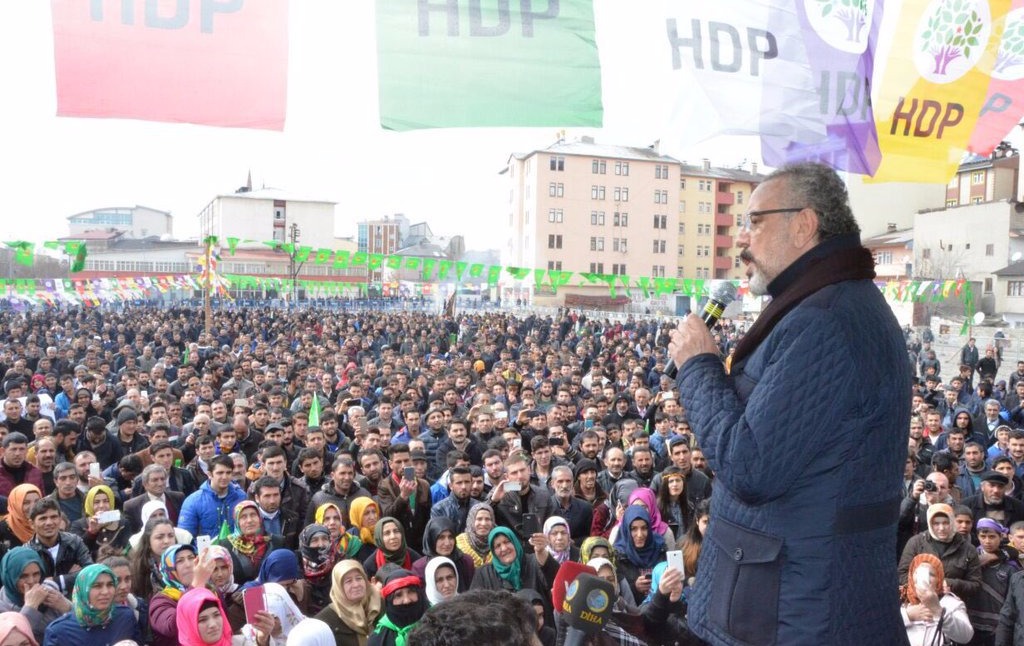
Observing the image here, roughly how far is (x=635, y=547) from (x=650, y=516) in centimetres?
33

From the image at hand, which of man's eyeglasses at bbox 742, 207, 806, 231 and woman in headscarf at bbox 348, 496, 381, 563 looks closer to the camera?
man's eyeglasses at bbox 742, 207, 806, 231

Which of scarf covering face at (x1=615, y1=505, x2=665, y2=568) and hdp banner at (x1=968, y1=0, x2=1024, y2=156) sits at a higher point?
hdp banner at (x1=968, y1=0, x2=1024, y2=156)

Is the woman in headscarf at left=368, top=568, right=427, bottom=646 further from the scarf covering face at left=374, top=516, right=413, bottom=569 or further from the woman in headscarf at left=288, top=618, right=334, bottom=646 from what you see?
the scarf covering face at left=374, top=516, right=413, bottom=569

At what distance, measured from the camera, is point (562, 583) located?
1936 millimetres

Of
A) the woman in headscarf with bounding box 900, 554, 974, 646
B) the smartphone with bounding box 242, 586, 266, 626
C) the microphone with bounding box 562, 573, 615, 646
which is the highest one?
the microphone with bounding box 562, 573, 615, 646

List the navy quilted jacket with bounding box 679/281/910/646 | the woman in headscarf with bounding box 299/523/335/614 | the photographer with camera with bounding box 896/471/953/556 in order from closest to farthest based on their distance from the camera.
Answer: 1. the navy quilted jacket with bounding box 679/281/910/646
2. the woman in headscarf with bounding box 299/523/335/614
3. the photographer with camera with bounding box 896/471/953/556

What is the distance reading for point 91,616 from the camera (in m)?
4.20

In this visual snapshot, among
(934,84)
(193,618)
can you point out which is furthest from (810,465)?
(934,84)

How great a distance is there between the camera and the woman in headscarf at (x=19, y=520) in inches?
222

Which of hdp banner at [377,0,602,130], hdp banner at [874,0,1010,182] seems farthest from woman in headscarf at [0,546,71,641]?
hdp banner at [874,0,1010,182]

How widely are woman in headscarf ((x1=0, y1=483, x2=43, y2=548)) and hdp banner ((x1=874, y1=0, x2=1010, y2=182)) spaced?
6.35m

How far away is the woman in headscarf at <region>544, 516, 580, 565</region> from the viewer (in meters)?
5.49

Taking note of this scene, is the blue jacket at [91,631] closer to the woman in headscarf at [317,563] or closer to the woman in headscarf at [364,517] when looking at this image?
the woman in headscarf at [317,563]

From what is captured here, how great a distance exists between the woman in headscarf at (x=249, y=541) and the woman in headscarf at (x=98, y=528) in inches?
31.7
